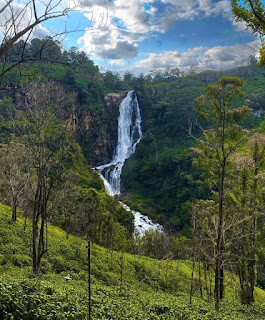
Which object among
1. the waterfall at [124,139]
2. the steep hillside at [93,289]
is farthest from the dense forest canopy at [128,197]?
the waterfall at [124,139]

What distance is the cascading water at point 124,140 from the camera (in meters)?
48.9

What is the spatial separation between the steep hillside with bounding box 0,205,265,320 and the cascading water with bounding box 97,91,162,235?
2962cm

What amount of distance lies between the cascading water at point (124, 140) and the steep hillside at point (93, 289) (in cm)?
2962

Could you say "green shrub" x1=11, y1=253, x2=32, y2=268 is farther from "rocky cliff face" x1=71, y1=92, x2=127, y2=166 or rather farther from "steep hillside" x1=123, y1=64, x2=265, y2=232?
"rocky cliff face" x1=71, y1=92, x2=127, y2=166

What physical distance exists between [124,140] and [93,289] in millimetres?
48845

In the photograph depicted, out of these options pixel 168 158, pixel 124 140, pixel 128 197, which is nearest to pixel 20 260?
pixel 128 197

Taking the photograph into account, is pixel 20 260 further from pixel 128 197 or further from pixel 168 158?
pixel 168 158

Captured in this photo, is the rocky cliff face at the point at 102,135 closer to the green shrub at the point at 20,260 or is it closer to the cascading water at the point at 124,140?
the cascading water at the point at 124,140

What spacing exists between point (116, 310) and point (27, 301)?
2434mm

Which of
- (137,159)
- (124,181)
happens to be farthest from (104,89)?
(124,181)

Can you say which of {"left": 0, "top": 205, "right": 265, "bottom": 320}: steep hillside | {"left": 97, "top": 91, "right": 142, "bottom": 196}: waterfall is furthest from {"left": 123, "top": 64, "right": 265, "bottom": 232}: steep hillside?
{"left": 0, "top": 205, "right": 265, "bottom": 320}: steep hillside

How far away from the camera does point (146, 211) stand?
43125 mm

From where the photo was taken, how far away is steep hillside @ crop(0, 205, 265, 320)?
4994 mm

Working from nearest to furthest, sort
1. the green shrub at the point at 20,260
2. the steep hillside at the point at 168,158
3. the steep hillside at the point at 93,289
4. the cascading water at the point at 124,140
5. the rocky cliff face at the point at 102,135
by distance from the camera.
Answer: the steep hillside at the point at 93,289
the green shrub at the point at 20,260
the steep hillside at the point at 168,158
the cascading water at the point at 124,140
the rocky cliff face at the point at 102,135
